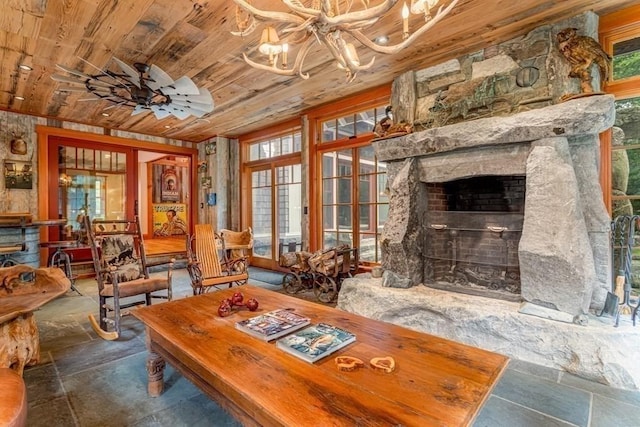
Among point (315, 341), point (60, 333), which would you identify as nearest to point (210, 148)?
point (60, 333)

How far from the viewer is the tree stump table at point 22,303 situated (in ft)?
6.72

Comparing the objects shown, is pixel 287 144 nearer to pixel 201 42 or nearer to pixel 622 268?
pixel 201 42

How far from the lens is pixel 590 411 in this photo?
1.74 metres

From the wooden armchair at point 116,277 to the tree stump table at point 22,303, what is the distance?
20.6 inches

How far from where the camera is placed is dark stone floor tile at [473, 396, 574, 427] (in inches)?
64.8

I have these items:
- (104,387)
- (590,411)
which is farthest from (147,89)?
(590,411)

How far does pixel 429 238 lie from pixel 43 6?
376cm

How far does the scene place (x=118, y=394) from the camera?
1.93 meters

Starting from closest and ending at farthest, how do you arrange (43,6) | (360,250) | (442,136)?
(43,6), (442,136), (360,250)

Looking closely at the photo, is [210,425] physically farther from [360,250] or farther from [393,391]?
[360,250]

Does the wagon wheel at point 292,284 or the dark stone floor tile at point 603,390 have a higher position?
the wagon wheel at point 292,284

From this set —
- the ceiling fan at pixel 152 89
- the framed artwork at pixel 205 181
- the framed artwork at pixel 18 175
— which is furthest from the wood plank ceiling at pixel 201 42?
the framed artwork at pixel 205 181

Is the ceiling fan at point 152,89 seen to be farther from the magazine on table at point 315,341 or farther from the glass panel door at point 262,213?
the glass panel door at point 262,213

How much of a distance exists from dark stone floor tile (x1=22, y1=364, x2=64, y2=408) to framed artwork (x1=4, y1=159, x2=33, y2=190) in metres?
3.90
